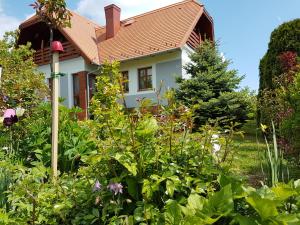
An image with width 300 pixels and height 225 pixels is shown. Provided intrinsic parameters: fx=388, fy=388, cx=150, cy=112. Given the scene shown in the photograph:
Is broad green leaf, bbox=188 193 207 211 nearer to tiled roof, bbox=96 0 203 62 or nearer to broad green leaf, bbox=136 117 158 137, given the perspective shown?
broad green leaf, bbox=136 117 158 137

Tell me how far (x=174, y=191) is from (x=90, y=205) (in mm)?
535

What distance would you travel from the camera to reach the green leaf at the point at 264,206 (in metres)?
1.67

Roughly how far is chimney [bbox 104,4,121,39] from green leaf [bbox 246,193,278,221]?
21045 millimetres

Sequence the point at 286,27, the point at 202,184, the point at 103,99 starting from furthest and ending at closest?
the point at 286,27, the point at 103,99, the point at 202,184

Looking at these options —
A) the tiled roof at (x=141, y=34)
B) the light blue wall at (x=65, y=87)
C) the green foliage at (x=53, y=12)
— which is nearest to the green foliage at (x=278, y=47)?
the tiled roof at (x=141, y=34)

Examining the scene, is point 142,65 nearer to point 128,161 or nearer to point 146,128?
point 146,128

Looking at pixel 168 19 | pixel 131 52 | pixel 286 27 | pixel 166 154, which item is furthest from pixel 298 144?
pixel 168 19

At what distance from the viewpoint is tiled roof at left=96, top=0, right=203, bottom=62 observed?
734 inches

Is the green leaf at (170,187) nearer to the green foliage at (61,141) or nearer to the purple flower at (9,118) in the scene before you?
the green foliage at (61,141)

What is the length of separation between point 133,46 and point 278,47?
10540 mm

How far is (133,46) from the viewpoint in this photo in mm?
20047

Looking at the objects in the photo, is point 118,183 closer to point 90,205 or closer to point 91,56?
point 90,205

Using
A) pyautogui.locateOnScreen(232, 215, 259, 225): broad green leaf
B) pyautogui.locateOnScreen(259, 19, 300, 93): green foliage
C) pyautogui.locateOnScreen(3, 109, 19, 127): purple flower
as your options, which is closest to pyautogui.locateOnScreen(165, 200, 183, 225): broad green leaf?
pyautogui.locateOnScreen(232, 215, 259, 225): broad green leaf

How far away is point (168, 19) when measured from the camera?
68.1 feet
